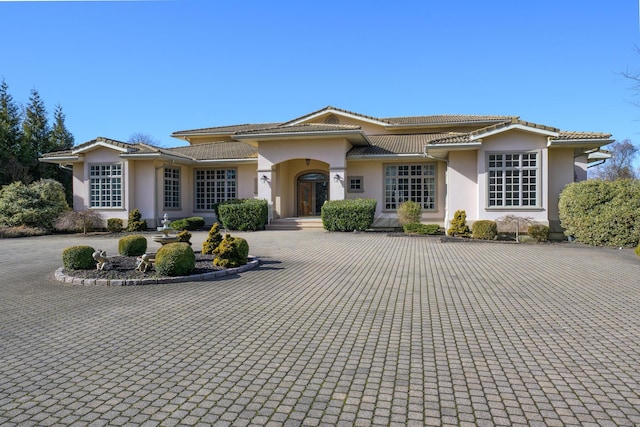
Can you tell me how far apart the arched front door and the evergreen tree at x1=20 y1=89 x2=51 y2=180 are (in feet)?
68.7

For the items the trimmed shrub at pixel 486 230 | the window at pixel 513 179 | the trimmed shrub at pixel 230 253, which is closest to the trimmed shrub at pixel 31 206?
the trimmed shrub at pixel 230 253

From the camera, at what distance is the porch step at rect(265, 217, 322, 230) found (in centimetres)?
2267

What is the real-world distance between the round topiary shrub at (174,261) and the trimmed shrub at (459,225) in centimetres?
1246

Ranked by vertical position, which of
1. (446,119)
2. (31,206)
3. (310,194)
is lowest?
(31,206)

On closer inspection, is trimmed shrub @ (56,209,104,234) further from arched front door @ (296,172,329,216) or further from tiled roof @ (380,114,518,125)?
tiled roof @ (380,114,518,125)

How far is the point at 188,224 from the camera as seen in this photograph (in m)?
22.9

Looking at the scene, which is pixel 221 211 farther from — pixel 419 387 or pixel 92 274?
pixel 419 387

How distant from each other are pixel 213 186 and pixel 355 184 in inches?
340

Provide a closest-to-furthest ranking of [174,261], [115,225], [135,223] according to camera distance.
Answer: [174,261]
[135,223]
[115,225]

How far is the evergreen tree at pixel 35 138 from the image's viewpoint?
112ft

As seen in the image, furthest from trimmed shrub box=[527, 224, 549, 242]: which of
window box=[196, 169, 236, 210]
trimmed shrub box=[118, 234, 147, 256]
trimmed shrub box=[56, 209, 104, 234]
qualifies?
trimmed shrub box=[56, 209, 104, 234]

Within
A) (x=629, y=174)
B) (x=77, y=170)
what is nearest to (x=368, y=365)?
(x=77, y=170)

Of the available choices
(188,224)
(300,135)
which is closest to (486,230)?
(300,135)

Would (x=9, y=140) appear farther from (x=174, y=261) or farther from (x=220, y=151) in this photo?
(x=174, y=261)
